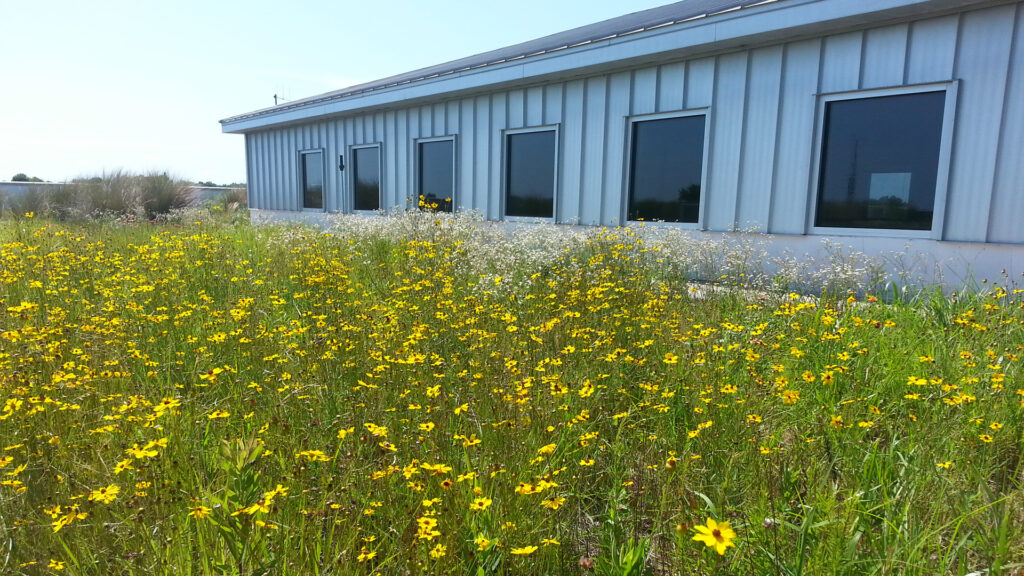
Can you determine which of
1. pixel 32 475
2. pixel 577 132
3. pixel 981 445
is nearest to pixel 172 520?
pixel 32 475

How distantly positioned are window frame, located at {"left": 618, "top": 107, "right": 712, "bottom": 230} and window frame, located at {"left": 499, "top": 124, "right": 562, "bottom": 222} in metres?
1.06

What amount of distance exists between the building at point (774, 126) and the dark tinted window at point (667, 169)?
17mm

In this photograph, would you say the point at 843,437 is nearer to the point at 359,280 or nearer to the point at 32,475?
the point at 32,475

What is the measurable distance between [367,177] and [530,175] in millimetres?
4179

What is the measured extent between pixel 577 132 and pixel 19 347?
6.23 m

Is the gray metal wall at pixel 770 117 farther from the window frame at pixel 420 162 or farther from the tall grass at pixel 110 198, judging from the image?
the tall grass at pixel 110 198

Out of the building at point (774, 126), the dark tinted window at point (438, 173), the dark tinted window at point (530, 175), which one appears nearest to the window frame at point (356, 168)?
the dark tinted window at point (438, 173)

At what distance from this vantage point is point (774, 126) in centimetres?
584

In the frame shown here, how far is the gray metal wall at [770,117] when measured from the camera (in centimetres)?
469

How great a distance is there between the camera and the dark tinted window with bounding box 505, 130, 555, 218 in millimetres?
7949

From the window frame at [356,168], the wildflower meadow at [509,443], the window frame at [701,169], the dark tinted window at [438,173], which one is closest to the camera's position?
the wildflower meadow at [509,443]

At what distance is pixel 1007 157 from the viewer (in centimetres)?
467

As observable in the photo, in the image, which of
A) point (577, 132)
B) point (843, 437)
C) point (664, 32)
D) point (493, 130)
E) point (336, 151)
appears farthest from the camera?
point (336, 151)

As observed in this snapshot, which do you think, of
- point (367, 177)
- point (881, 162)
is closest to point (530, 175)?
point (367, 177)
